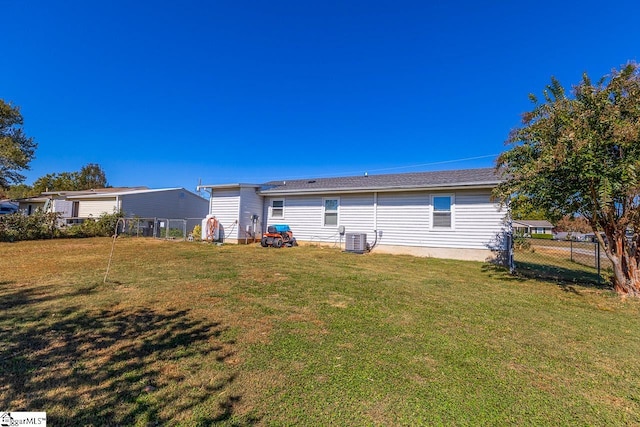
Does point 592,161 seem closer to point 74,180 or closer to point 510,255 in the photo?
point 510,255

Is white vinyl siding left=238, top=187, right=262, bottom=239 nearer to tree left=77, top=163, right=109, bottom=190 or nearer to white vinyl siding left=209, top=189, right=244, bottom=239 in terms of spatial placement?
white vinyl siding left=209, top=189, right=244, bottom=239

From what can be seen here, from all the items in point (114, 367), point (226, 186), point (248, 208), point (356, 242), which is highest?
point (226, 186)

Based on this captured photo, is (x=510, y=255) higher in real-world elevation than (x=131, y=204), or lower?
lower

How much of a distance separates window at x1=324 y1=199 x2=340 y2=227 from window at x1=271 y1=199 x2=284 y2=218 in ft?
8.32

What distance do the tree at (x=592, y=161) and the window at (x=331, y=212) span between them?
7177mm

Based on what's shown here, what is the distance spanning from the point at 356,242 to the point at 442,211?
3548 millimetres

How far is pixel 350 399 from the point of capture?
2334 millimetres

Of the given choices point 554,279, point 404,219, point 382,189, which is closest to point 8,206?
point 382,189

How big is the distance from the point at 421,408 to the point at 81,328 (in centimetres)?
396

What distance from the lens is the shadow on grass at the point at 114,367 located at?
Answer: 6.98ft

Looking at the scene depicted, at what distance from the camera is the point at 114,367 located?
2703mm

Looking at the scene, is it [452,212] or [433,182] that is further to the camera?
[433,182]

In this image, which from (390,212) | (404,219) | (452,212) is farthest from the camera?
(390,212)

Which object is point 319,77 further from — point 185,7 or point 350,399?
point 350,399
